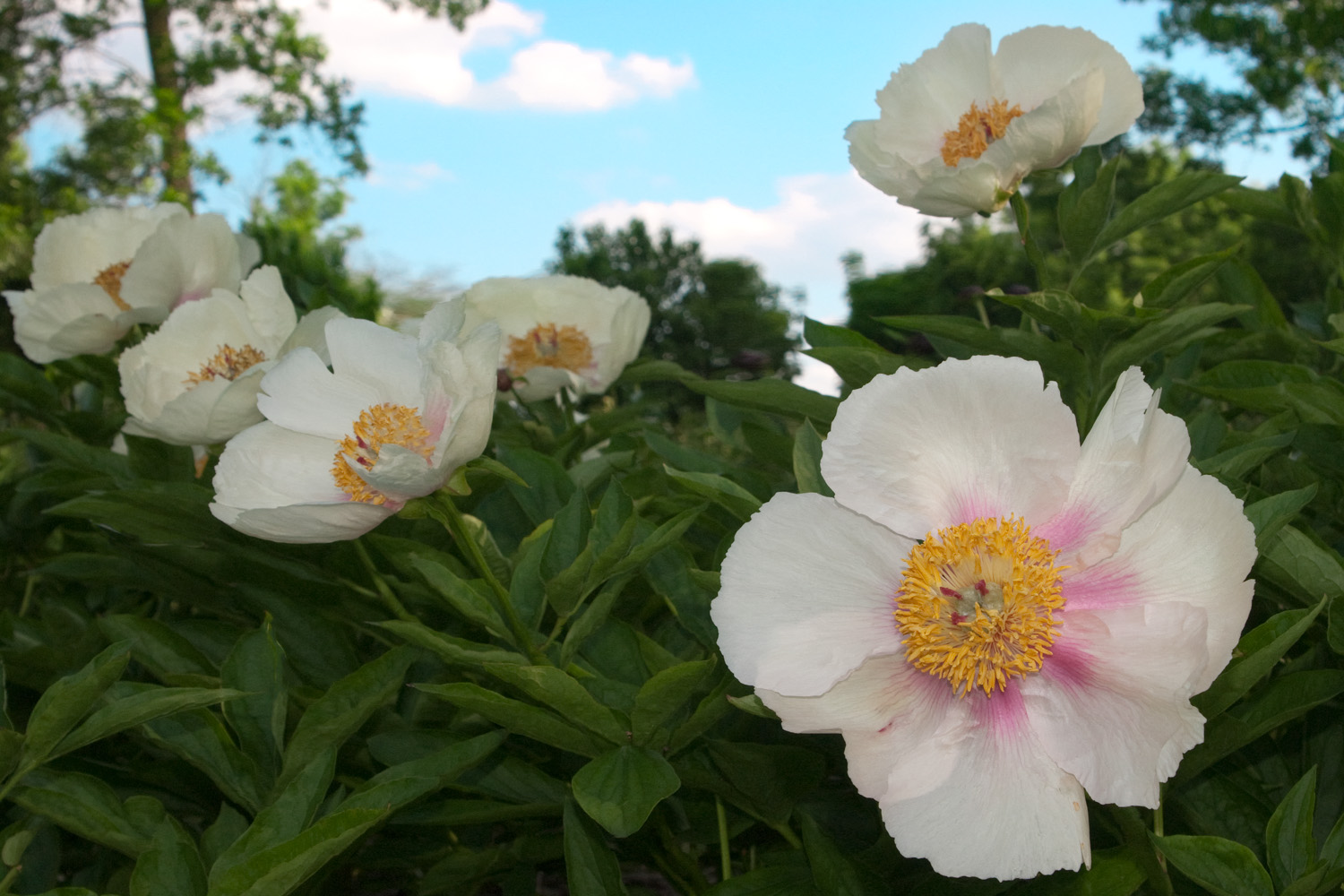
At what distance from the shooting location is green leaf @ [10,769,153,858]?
100 centimetres

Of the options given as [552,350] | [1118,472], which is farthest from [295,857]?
[552,350]

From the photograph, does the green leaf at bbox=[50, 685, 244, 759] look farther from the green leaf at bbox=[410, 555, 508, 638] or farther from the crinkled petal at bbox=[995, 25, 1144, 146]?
the crinkled petal at bbox=[995, 25, 1144, 146]

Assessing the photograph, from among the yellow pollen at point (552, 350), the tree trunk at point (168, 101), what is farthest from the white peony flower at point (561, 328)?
the tree trunk at point (168, 101)

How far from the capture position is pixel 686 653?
1.13 metres

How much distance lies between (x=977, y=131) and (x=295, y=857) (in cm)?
112

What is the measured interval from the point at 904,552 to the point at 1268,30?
19.6 m

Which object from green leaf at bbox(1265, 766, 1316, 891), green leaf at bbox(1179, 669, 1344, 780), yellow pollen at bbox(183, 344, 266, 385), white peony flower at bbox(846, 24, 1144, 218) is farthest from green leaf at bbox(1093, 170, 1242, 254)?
yellow pollen at bbox(183, 344, 266, 385)

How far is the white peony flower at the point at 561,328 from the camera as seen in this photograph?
185 centimetres

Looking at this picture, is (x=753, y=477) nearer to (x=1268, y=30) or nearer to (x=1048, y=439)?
(x=1048, y=439)

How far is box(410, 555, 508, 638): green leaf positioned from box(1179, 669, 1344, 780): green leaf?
2.00ft

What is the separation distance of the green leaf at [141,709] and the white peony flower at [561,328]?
953 mm

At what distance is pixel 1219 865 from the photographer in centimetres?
81

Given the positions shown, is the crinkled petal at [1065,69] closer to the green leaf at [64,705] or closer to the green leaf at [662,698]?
the green leaf at [662,698]

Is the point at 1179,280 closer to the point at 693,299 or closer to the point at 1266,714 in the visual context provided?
the point at 1266,714
